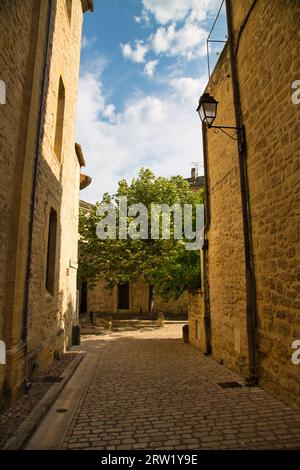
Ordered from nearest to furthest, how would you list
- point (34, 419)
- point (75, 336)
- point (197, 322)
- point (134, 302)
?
1. point (34, 419)
2. point (197, 322)
3. point (75, 336)
4. point (134, 302)

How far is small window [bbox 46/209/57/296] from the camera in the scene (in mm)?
8086

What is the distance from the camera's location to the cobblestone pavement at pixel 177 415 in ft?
11.3

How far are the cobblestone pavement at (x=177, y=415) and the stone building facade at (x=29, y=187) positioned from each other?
1513mm

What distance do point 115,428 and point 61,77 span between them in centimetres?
878

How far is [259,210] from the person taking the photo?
5734 millimetres

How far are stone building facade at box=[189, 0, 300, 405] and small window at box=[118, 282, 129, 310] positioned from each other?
18.9 metres

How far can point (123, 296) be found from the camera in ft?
87.8

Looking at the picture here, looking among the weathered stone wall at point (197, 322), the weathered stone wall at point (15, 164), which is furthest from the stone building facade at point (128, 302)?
the weathered stone wall at point (15, 164)

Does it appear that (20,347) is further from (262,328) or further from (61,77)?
(61,77)

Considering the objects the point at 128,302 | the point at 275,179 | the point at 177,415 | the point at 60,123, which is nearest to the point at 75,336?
the point at 60,123

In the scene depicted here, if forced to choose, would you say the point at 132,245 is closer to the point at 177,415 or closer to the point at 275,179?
the point at 275,179

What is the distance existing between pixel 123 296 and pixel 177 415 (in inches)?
900

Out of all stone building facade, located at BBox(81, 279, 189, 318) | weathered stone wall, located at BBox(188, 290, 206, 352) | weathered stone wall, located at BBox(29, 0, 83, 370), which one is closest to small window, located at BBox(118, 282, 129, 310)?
stone building facade, located at BBox(81, 279, 189, 318)
